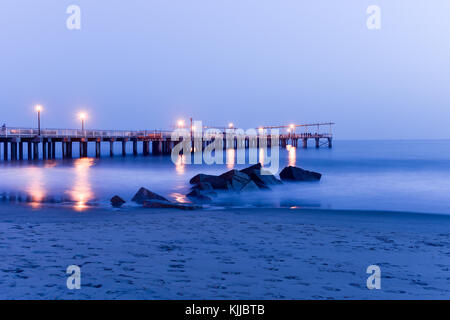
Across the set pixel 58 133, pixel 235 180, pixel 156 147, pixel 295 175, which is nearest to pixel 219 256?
pixel 235 180

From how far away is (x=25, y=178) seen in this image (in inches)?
890

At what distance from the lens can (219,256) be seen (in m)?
6.36

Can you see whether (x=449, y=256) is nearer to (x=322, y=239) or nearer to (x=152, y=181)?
(x=322, y=239)

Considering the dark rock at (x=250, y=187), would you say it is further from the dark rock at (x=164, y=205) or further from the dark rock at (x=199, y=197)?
the dark rock at (x=164, y=205)

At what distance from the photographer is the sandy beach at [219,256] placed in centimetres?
489

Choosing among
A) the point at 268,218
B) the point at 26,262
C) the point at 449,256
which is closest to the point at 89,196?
the point at 268,218

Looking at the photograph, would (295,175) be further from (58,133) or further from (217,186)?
(58,133)

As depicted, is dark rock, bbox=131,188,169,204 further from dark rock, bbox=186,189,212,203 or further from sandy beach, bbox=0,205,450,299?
sandy beach, bbox=0,205,450,299

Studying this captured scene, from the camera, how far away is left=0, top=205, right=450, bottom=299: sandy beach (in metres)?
4.89

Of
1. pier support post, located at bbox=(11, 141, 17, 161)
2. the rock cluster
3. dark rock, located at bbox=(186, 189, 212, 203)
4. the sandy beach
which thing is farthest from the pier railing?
the sandy beach

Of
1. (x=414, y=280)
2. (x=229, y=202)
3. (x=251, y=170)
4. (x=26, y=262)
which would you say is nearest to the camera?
(x=414, y=280)

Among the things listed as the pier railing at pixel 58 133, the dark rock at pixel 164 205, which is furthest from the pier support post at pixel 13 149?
the dark rock at pixel 164 205
